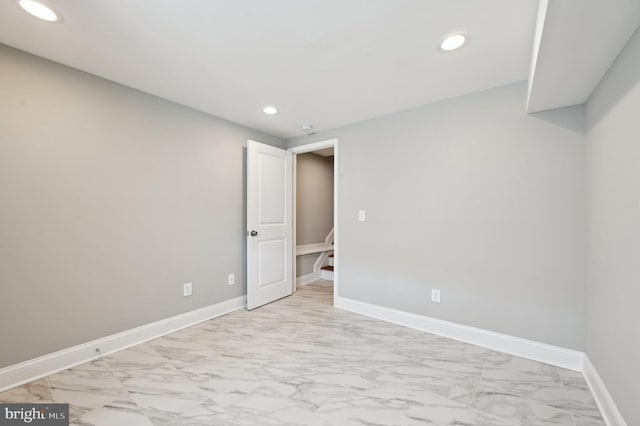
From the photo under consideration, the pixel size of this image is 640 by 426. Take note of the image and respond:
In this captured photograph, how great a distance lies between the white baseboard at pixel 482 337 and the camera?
206cm

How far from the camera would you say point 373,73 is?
7.09ft

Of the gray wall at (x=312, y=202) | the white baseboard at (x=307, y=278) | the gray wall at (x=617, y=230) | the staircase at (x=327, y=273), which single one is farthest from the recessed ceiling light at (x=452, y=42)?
the staircase at (x=327, y=273)

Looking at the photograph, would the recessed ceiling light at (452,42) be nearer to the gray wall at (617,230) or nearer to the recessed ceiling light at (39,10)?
the gray wall at (617,230)

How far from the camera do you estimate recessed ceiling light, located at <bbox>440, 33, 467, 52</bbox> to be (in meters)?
1.71

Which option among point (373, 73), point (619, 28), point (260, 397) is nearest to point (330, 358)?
point (260, 397)

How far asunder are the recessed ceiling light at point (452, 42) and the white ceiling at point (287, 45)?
51 mm

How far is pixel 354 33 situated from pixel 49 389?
3031 millimetres

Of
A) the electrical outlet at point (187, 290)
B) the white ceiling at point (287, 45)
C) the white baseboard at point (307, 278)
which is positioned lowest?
the white baseboard at point (307, 278)

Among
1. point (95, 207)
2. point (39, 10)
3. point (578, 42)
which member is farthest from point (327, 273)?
point (39, 10)

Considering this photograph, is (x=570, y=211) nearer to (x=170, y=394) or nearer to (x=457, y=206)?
(x=457, y=206)

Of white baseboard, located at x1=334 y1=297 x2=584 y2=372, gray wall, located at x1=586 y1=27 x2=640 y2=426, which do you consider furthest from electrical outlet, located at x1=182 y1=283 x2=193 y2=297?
A: gray wall, located at x1=586 y1=27 x2=640 y2=426

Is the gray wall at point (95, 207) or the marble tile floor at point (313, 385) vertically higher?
the gray wall at point (95, 207)

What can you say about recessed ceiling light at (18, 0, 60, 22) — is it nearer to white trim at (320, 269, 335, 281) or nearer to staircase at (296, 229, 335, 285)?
staircase at (296, 229, 335, 285)

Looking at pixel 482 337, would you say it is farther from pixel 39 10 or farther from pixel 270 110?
pixel 39 10
